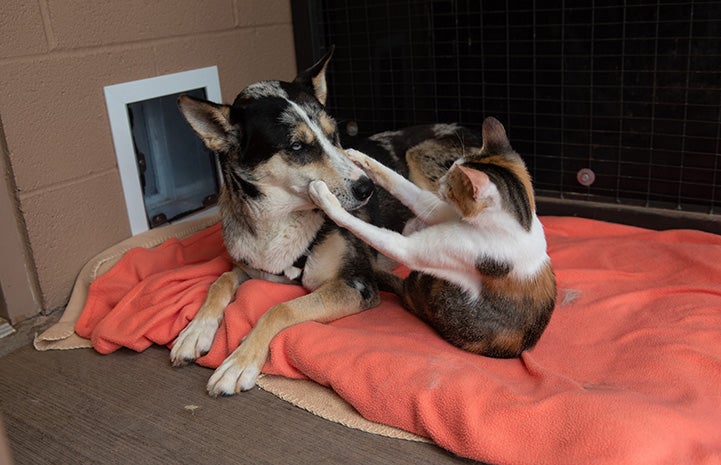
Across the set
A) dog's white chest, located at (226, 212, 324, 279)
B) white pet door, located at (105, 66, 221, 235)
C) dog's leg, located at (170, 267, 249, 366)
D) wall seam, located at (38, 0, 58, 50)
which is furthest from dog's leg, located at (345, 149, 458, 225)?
wall seam, located at (38, 0, 58, 50)

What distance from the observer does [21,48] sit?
2754 mm

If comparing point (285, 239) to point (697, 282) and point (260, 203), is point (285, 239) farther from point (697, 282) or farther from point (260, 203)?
point (697, 282)

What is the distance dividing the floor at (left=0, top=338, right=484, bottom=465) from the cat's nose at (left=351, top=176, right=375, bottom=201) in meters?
0.76

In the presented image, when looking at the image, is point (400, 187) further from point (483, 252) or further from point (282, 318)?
point (282, 318)

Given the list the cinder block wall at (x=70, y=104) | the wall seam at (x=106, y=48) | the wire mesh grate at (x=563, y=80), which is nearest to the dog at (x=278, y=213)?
the cinder block wall at (x=70, y=104)

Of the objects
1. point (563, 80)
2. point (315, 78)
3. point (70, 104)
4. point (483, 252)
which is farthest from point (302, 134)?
point (563, 80)

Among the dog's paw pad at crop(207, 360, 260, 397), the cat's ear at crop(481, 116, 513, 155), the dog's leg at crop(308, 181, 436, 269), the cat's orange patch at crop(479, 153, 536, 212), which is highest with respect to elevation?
the cat's ear at crop(481, 116, 513, 155)

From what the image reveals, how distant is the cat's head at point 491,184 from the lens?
1.89 m

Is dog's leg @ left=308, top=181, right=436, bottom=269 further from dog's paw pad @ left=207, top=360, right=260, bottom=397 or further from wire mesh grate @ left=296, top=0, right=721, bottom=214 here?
wire mesh grate @ left=296, top=0, right=721, bottom=214

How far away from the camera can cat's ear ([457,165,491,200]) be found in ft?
5.98

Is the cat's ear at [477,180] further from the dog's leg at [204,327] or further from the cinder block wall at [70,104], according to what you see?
the cinder block wall at [70,104]

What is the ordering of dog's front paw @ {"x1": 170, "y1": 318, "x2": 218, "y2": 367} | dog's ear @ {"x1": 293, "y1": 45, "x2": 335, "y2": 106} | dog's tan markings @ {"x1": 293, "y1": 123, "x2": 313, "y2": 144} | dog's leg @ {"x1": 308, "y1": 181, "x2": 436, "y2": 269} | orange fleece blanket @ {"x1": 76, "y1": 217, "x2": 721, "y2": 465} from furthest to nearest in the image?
dog's ear @ {"x1": 293, "y1": 45, "x2": 335, "y2": 106} → dog's front paw @ {"x1": 170, "y1": 318, "x2": 218, "y2": 367} → dog's tan markings @ {"x1": 293, "y1": 123, "x2": 313, "y2": 144} → dog's leg @ {"x1": 308, "y1": 181, "x2": 436, "y2": 269} → orange fleece blanket @ {"x1": 76, "y1": 217, "x2": 721, "y2": 465}

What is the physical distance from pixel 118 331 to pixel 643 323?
6.64 feet

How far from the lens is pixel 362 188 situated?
2307 mm
